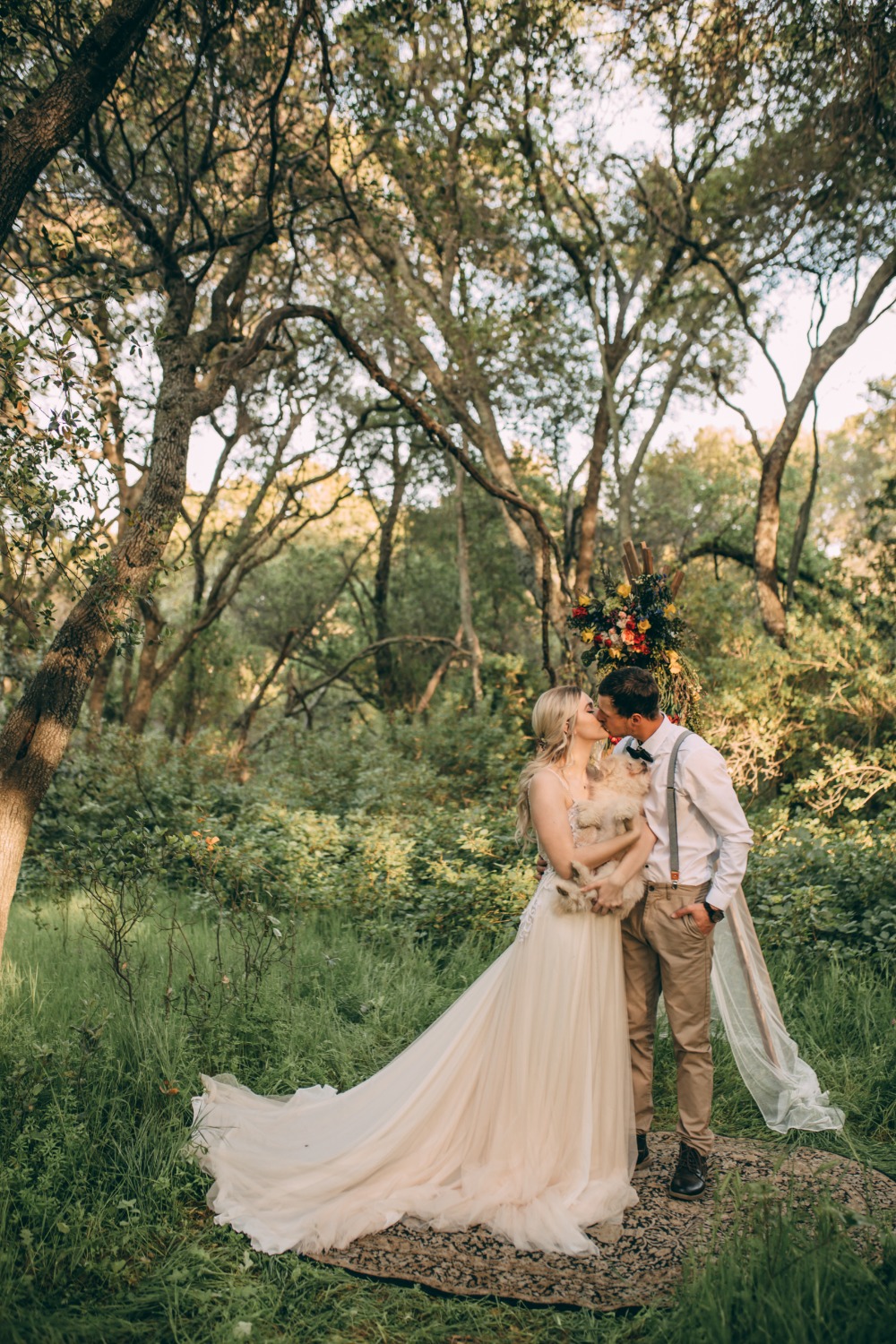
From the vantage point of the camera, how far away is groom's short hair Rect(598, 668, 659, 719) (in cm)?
396

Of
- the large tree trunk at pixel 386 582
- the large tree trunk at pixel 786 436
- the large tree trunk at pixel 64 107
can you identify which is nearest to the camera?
the large tree trunk at pixel 64 107

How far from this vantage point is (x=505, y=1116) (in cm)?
373

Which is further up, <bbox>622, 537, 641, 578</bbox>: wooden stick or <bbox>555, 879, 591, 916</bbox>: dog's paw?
<bbox>622, 537, 641, 578</bbox>: wooden stick

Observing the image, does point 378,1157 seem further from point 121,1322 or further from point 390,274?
point 390,274

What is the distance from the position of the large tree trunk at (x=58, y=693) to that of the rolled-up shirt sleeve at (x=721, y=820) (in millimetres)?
3120

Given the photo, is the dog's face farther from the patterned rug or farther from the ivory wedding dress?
the patterned rug

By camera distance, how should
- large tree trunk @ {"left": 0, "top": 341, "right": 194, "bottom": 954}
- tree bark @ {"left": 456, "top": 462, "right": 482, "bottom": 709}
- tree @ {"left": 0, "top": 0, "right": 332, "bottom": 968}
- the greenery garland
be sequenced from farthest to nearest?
tree bark @ {"left": 456, "top": 462, "right": 482, "bottom": 709}, the greenery garland, tree @ {"left": 0, "top": 0, "right": 332, "bottom": 968}, large tree trunk @ {"left": 0, "top": 341, "right": 194, "bottom": 954}

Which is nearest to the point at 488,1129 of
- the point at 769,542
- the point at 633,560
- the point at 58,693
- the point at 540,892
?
the point at 540,892

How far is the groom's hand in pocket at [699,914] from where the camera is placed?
3730 mm

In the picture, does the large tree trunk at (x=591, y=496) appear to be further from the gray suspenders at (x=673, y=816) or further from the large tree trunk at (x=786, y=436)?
the gray suspenders at (x=673, y=816)

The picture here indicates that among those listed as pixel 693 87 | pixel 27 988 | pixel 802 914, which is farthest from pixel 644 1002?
pixel 693 87

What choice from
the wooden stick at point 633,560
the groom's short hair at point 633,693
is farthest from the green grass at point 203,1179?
the wooden stick at point 633,560

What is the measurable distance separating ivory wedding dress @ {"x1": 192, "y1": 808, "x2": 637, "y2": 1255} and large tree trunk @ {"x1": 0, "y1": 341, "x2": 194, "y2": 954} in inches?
74.1

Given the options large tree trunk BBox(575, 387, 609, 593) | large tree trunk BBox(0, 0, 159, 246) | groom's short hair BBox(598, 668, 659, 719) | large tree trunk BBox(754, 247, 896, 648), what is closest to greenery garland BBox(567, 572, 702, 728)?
groom's short hair BBox(598, 668, 659, 719)
